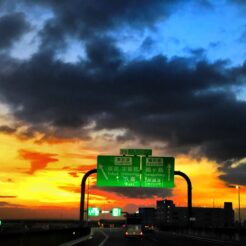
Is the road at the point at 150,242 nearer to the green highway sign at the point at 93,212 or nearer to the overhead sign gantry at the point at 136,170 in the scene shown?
the overhead sign gantry at the point at 136,170

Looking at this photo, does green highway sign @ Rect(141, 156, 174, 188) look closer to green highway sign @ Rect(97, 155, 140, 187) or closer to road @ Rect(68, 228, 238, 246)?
green highway sign @ Rect(97, 155, 140, 187)

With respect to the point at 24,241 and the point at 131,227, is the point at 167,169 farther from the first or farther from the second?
the point at 24,241

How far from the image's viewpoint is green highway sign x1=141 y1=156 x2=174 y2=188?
5044 cm

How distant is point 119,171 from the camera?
50656 mm

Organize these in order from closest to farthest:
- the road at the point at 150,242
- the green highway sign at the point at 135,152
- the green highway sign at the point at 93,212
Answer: the road at the point at 150,242, the green highway sign at the point at 135,152, the green highway sign at the point at 93,212

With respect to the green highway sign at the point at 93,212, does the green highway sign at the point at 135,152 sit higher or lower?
higher

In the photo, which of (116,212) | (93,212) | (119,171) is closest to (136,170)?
(119,171)

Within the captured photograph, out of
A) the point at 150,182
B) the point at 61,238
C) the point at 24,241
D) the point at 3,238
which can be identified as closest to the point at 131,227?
the point at 150,182

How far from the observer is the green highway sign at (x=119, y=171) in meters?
50.4

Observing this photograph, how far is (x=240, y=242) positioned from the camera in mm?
51375

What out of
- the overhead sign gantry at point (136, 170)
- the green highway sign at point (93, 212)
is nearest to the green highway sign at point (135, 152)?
the overhead sign gantry at point (136, 170)

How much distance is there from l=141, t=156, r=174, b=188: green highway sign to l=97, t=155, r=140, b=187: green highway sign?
718mm

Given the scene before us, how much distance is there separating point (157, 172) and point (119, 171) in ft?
12.5

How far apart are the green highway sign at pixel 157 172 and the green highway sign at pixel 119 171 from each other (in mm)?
718
